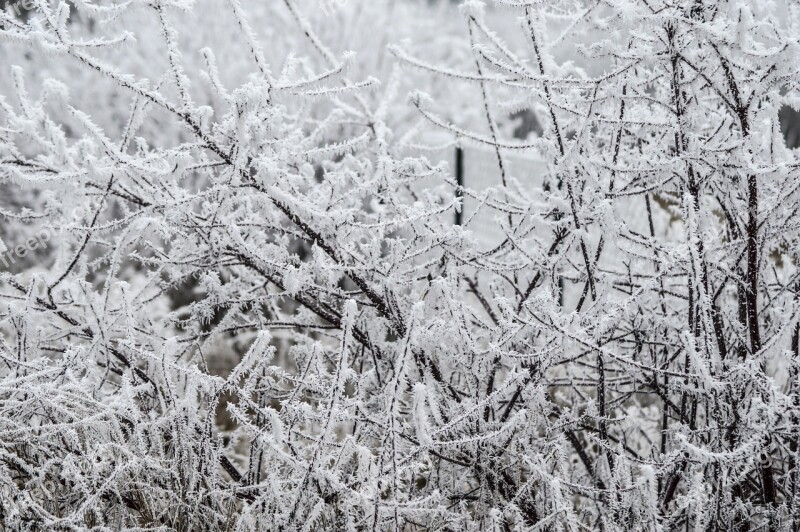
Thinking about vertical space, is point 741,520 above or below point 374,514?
above

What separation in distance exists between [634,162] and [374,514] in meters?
1.51

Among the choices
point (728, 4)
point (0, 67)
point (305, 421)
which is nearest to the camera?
point (728, 4)

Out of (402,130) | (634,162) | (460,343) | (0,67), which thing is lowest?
(460,343)

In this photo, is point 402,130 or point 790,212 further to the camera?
point 402,130

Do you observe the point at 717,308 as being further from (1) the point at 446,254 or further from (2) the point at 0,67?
(2) the point at 0,67

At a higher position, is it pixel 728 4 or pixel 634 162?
pixel 728 4

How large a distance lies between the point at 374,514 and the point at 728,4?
5.73ft

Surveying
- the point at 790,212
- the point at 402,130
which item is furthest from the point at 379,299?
the point at 402,130

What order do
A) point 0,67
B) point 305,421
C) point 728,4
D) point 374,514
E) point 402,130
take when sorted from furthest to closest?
point 402,130 < point 0,67 < point 305,421 < point 728,4 < point 374,514

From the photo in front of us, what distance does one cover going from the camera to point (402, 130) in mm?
9805

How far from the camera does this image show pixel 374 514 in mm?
1762

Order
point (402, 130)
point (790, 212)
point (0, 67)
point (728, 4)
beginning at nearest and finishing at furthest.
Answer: point (728, 4) < point (790, 212) < point (0, 67) < point (402, 130)

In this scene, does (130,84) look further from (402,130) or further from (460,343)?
(402,130)

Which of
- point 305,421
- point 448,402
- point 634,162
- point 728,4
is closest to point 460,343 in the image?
point 448,402
